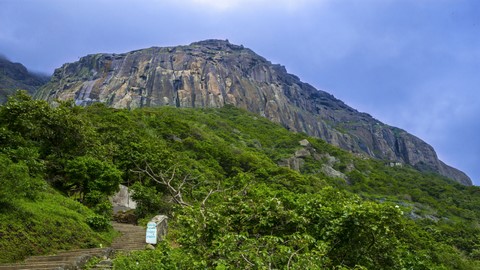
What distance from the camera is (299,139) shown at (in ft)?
275

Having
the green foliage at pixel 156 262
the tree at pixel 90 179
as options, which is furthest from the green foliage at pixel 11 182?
the tree at pixel 90 179

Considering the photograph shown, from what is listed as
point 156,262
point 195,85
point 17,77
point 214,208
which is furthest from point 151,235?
point 17,77

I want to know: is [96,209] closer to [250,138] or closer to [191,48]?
[250,138]

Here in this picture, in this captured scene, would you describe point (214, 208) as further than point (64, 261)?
Yes

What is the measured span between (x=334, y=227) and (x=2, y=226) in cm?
774

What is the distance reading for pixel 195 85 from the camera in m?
110

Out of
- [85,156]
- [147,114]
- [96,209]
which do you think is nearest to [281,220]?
[96,209]

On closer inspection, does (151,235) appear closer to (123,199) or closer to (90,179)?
(90,179)

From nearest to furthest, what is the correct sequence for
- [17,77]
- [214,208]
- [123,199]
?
[214,208] < [123,199] < [17,77]

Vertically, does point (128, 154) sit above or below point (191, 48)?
below

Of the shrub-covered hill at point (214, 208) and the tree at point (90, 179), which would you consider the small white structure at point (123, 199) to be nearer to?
the shrub-covered hill at point (214, 208)

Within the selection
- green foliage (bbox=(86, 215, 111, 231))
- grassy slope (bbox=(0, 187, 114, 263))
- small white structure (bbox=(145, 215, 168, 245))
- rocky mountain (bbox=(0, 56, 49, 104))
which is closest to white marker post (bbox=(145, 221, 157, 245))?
small white structure (bbox=(145, 215, 168, 245))

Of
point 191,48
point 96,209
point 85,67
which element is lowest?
point 96,209

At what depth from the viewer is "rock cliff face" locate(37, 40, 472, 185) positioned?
105m
